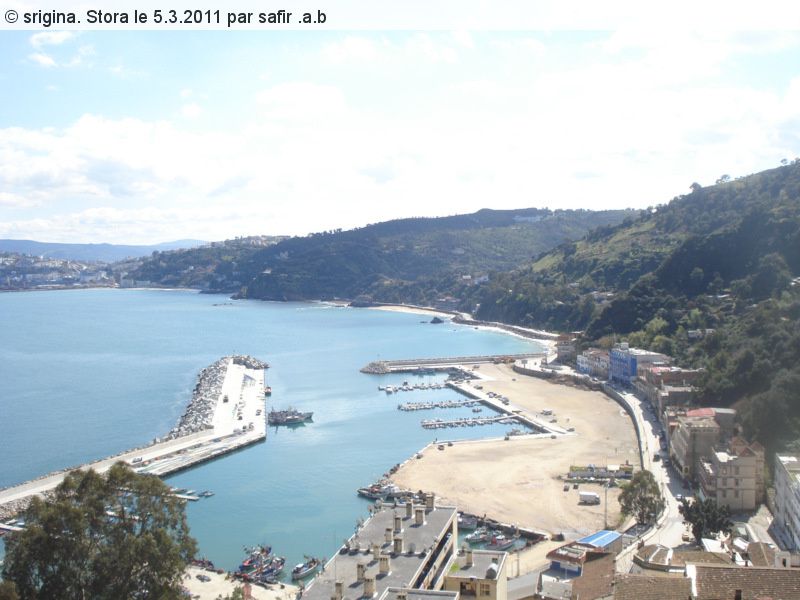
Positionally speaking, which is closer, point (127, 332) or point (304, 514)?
point (304, 514)

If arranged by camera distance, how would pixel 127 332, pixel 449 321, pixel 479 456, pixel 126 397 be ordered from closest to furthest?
pixel 479 456 → pixel 126 397 → pixel 127 332 → pixel 449 321

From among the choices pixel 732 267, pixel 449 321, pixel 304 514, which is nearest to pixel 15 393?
pixel 304 514

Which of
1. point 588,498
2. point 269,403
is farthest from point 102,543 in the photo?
point 269,403

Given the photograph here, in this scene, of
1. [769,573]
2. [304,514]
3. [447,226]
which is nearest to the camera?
[769,573]

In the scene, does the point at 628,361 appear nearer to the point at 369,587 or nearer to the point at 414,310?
the point at 369,587

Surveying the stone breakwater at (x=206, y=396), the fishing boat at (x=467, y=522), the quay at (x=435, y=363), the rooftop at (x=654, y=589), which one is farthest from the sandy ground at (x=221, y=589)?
the quay at (x=435, y=363)

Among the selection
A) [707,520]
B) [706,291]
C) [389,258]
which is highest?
[389,258]

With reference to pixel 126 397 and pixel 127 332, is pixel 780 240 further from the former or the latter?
pixel 127 332
